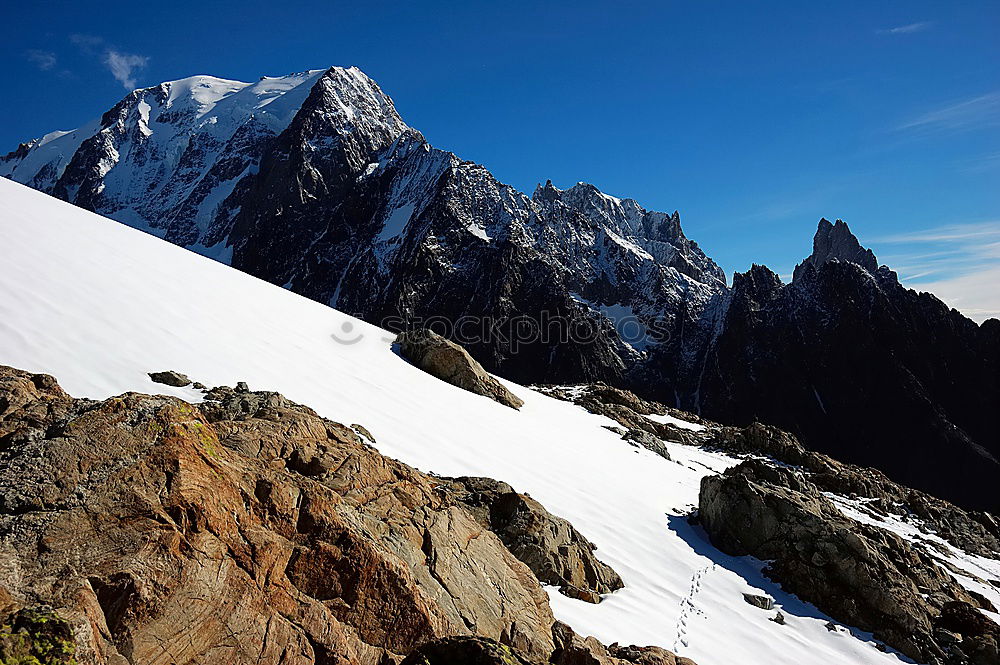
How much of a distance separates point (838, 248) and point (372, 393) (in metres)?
131

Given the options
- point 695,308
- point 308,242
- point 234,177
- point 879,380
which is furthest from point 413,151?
point 879,380

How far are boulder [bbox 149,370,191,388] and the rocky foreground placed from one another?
2009 millimetres

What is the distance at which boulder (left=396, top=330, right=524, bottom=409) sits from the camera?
18375mm

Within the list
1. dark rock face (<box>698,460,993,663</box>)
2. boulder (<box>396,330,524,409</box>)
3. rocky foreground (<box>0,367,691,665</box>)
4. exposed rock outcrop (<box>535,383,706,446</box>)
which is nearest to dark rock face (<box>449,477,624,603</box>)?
rocky foreground (<box>0,367,691,665</box>)

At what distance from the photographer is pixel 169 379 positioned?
799 cm

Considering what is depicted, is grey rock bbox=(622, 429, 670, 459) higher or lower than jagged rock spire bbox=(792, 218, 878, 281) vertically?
lower

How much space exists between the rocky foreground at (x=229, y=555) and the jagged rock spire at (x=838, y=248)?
365ft

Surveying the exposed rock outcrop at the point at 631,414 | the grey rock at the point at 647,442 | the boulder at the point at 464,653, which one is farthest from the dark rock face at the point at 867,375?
the boulder at the point at 464,653

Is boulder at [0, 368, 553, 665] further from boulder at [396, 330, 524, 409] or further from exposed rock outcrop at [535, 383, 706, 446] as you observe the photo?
exposed rock outcrop at [535, 383, 706, 446]

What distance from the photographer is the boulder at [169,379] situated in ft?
26.1

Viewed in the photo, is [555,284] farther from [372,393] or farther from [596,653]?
[596,653]

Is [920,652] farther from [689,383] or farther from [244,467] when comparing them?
[689,383]

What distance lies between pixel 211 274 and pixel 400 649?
15102 mm

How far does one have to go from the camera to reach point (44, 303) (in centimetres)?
855
